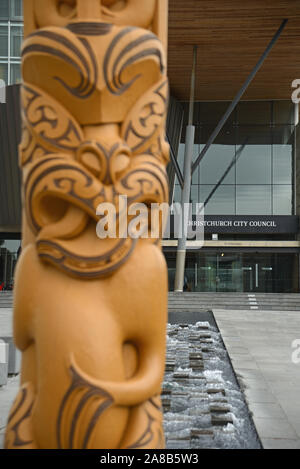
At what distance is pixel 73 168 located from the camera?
7.68 feet

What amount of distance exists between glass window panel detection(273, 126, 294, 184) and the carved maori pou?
21.4 meters

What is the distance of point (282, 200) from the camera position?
2275cm

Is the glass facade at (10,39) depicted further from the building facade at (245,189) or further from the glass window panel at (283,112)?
the glass window panel at (283,112)

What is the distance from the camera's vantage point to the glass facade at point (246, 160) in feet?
74.8

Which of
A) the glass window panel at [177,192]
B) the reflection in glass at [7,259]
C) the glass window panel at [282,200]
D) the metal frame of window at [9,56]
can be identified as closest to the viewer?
the metal frame of window at [9,56]

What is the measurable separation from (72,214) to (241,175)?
2132 centimetres

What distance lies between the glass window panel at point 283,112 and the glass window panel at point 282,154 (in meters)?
0.34

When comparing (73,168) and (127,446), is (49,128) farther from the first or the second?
(127,446)

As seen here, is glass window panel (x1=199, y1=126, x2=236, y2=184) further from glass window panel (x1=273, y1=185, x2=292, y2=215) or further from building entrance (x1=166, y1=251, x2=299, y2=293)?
building entrance (x1=166, y1=251, x2=299, y2=293)

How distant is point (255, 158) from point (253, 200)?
82.8 inches

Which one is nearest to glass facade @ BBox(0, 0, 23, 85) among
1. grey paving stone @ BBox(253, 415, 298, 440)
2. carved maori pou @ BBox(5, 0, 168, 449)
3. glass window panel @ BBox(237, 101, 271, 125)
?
glass window panel @ BBox(237, 101, 271, 125)

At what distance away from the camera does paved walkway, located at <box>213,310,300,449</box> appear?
4229 mm

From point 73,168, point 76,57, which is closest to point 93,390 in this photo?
point 73,168

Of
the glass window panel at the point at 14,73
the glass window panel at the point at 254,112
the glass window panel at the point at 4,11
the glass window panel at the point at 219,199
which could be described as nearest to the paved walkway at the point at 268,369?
the glass window panel at the point at 219,199
